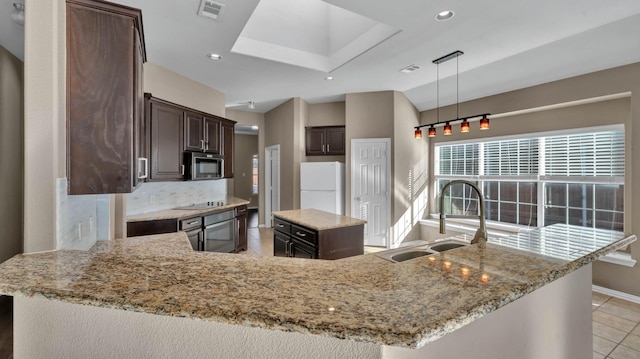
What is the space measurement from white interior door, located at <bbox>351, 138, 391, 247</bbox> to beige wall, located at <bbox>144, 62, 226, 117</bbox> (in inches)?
96.6

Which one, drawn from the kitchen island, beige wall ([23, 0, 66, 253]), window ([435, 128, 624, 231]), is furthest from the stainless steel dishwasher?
window ([435, 128, 624, 231])

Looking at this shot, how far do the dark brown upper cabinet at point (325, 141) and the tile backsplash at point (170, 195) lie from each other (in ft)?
6.12

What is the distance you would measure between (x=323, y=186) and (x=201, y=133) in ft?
7.32

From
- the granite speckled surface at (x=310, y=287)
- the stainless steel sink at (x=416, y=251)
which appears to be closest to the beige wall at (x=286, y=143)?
the stainless steel sink at (x=416, y=251)

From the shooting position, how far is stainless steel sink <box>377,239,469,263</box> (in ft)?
5.07

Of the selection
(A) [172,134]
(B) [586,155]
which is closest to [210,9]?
(A) [172,134]

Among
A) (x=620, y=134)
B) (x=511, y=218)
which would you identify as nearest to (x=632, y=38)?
(x=620, y=134)

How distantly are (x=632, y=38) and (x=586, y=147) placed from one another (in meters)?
1.29

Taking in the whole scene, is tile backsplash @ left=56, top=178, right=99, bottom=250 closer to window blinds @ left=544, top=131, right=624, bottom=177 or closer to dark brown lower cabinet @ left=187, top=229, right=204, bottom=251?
dark brown lower cabinet @ left=187, top=229, right=204, bottom=251

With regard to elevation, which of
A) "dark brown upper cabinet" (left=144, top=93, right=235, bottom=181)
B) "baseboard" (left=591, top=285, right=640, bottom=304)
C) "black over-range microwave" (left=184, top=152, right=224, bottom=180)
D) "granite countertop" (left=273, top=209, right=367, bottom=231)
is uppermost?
"dark brown upper cabinet" (left=144, top=93, right=235, bottom=181)

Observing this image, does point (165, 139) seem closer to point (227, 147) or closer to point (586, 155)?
point (227, 147)

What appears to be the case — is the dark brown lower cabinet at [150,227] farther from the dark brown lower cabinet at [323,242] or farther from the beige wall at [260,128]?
the beige wall at [260,128]

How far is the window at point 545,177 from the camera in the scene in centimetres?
339

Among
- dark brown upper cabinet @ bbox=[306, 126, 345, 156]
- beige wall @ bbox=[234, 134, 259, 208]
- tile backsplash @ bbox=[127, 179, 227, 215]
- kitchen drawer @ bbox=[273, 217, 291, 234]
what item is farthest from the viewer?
beige wall @ bbox=[234, 134, 259, 208]
